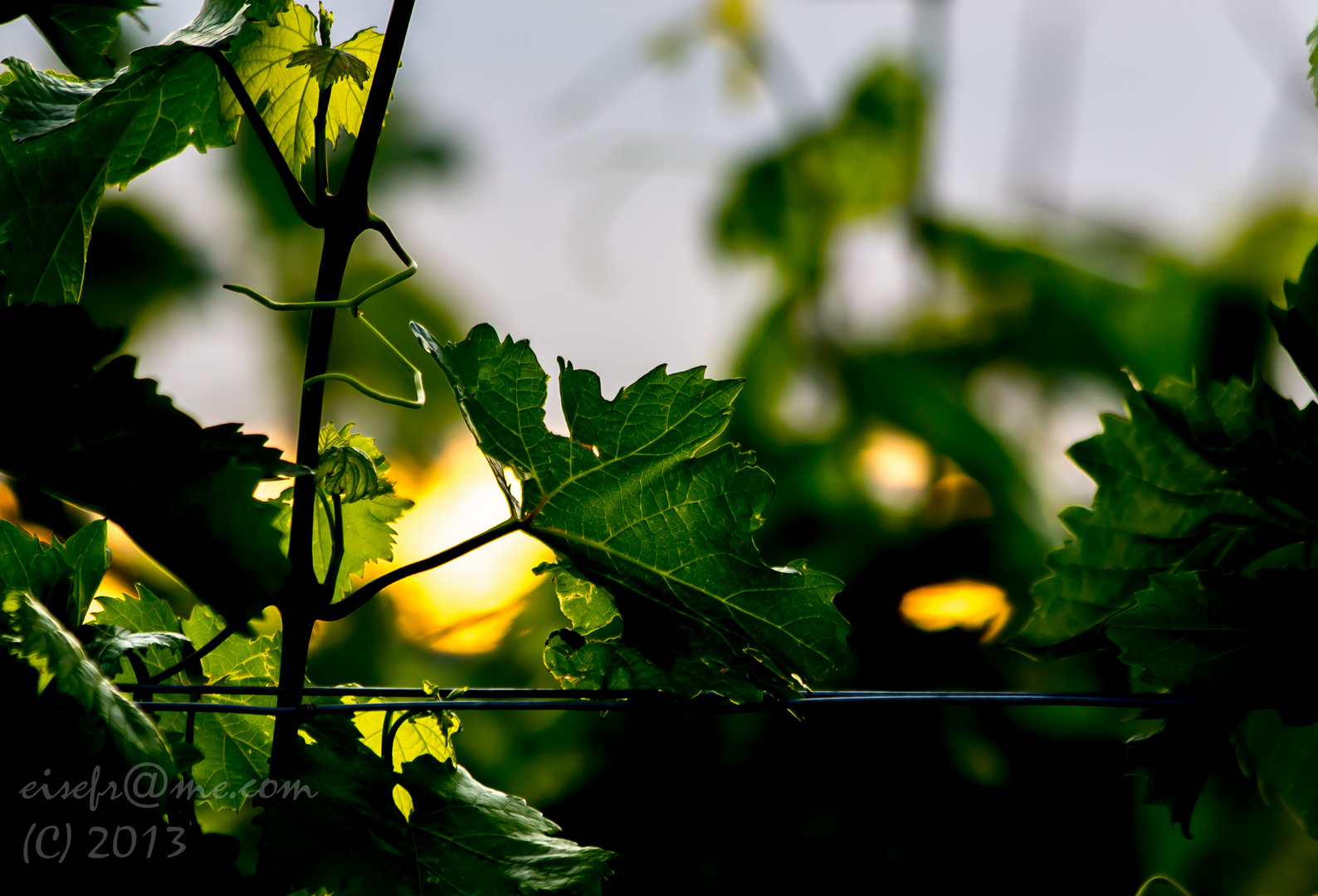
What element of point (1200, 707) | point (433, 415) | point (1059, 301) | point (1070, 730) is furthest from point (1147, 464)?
point (433, 415)

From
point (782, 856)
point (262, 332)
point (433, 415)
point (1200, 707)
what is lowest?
point (782, 856)

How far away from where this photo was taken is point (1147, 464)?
19.1 inches

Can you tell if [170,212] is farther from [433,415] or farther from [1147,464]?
[1147,464]

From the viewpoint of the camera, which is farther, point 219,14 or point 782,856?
point 782,856

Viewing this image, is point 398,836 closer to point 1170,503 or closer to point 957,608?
point 1170,503

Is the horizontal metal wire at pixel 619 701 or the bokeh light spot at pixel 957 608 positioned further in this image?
the bokeh light spot at pixel 957 608

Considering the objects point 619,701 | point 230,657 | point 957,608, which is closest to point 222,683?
point 230,657

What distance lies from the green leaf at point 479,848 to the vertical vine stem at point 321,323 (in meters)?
0.06

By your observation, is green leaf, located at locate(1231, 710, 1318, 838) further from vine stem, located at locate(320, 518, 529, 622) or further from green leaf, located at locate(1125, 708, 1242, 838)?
vine stem, located at locate(320, 518, 529, 622)

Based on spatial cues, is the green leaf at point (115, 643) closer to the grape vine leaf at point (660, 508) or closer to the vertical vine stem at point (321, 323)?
the vertical vine stem at point (321, 323)

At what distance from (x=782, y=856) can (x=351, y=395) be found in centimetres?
156

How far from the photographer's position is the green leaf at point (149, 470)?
1.03ft

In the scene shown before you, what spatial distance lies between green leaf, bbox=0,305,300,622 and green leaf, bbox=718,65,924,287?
1432 mm

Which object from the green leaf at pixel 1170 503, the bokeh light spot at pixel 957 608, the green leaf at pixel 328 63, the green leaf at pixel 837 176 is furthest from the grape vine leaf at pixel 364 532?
the green leaf at pixel 837 176
